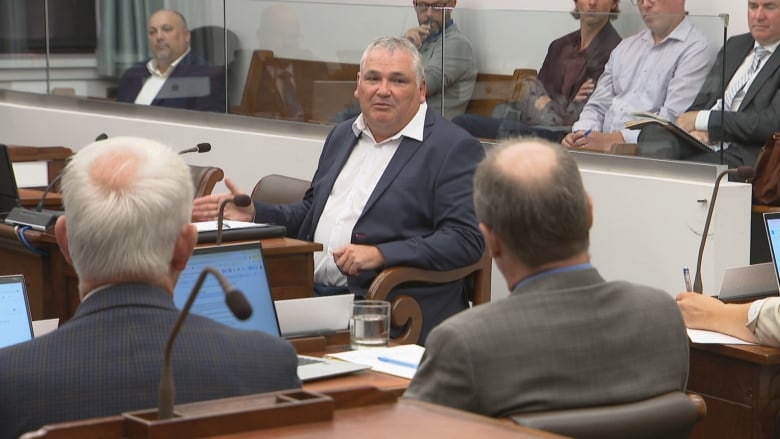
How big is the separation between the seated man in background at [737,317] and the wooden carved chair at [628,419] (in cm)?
97

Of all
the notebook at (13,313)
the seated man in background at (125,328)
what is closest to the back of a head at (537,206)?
the seated man in background at (125,328)

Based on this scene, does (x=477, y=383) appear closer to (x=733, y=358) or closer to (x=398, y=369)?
(x=398, y=369)

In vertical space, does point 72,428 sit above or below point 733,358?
above

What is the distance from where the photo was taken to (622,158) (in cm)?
550

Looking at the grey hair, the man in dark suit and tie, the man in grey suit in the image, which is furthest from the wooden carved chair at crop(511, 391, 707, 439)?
the man in dark suit and tie

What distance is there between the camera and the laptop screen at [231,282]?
2.87 meters

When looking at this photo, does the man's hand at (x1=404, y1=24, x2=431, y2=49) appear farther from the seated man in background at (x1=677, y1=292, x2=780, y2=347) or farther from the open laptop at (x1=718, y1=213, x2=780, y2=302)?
the seated man in background at (x1=677, y1=292, x2=780, y2=347)

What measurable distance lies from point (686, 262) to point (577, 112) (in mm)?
819

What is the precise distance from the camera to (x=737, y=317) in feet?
10.7

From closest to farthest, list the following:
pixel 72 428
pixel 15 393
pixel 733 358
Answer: pixel 72 428, pixel 15 393, pixel 733 358

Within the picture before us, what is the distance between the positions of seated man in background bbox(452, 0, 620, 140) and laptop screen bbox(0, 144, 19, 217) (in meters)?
2.17

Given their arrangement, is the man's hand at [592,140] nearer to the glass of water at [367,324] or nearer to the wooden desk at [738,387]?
the wooden desk at [738,387]

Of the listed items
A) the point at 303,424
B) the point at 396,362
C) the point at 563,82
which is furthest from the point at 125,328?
the point at 563,82

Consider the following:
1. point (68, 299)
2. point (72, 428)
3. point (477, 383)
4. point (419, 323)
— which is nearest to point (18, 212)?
point (68, 299)
